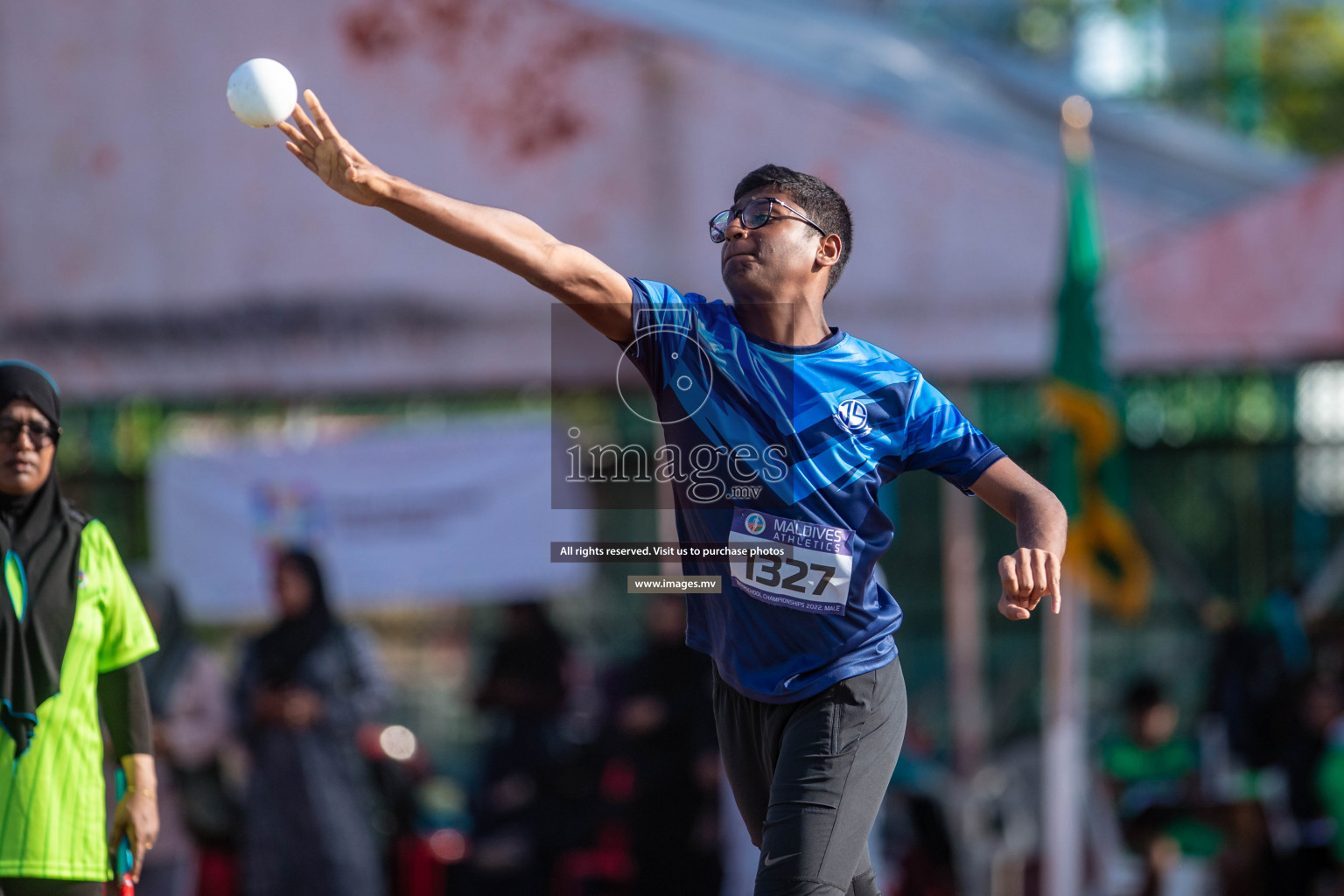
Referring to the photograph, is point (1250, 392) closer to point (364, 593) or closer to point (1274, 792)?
point (1274, 792)

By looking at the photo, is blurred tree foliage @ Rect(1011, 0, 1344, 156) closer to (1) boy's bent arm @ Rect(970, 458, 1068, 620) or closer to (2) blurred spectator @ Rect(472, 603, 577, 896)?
(2) blurred spectator @ Rect(472, 603, 577, 896)

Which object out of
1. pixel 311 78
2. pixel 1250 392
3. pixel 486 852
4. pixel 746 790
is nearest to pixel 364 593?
pixel 486 852

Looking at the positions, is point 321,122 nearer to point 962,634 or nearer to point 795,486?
point 795,486

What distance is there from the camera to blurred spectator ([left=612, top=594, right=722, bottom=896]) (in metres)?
7.21

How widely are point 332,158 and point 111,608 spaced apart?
155 centimetres

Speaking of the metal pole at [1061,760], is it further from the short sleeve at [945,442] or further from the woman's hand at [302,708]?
the short sleeve at [945,442]

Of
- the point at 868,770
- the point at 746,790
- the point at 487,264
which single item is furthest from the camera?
the point at 487,264

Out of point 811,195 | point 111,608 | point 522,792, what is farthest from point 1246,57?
point 111,608

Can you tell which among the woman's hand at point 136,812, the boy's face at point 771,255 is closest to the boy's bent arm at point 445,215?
the boy's face at point 771,255

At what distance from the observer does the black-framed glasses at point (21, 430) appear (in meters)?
3.60

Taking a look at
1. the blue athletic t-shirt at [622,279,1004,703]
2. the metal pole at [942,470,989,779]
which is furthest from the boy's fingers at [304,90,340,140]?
the metal pole at [942,470,989,779]

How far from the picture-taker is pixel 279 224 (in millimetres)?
8148

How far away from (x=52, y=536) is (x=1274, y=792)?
623 cm

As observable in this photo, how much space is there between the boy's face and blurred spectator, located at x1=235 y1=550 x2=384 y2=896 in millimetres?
4463
